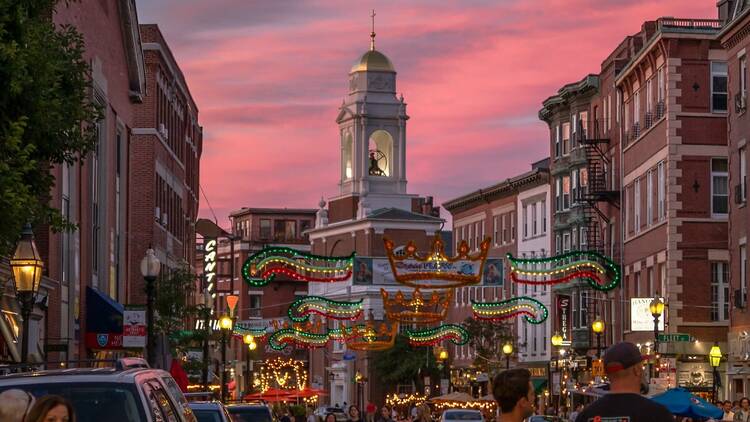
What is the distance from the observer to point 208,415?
24.0 meters

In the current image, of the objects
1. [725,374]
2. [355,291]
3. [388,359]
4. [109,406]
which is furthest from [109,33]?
[355,291]

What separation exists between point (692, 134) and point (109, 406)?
167 feet

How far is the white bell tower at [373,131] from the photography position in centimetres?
14538

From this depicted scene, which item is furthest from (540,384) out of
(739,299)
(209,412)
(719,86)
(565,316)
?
(209,412)

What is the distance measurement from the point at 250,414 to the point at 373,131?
115m

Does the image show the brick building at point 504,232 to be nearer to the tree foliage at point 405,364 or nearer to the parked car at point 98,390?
the tree foliage at point 405,364

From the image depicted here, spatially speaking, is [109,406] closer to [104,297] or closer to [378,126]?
[104,297]

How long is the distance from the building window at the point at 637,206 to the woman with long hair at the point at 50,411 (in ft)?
201

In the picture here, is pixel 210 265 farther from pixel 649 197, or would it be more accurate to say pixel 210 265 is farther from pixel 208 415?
pixel 208 415

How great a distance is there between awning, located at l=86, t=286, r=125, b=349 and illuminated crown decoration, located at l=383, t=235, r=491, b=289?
11206 millimetres

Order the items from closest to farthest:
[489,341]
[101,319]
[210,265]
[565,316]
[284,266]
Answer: [101,319], [284,266], [565,316], [210,265], [489,341]

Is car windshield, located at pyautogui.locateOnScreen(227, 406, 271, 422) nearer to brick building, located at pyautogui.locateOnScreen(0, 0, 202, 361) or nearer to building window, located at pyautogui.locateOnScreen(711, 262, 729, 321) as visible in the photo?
brick building, located at pyautogui.locateOnScreen(0, 0, 202, 361)

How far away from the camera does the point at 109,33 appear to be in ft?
156

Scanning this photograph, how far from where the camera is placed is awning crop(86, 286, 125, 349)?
44.1 m
